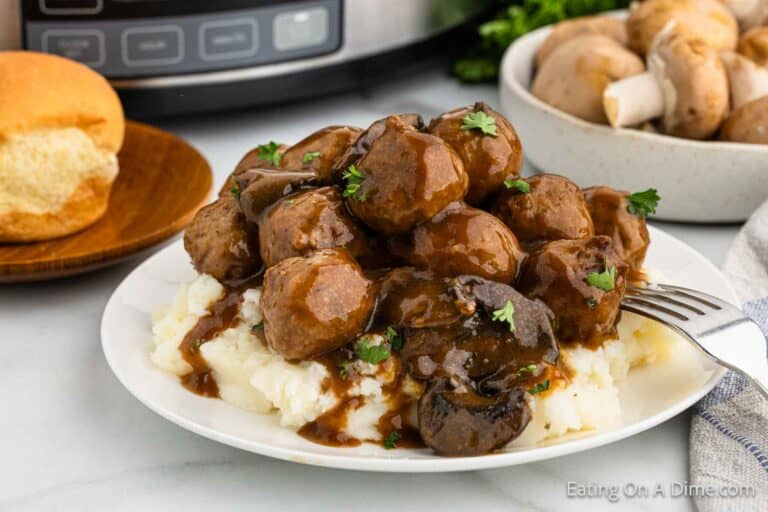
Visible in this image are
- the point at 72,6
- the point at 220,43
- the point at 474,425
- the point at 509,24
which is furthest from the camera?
the point at 509,24

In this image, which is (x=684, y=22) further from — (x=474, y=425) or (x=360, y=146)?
(x=474, y=425)

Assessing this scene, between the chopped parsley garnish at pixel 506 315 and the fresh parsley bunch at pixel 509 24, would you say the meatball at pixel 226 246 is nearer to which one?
the chopped parsley garnish at pixel 506 315

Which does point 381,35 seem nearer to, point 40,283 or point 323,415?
point 40,283

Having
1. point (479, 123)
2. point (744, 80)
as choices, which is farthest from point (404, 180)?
point (744, 80)

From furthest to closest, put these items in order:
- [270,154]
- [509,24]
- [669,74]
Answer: [509,24] → [669,74] → [270,154]

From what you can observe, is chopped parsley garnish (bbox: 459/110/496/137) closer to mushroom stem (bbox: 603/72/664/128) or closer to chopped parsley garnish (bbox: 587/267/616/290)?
chopped parsley garnish (bbox: 587/267/616/290)

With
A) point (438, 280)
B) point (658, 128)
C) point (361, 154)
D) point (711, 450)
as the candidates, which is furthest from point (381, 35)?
point (711, 450)

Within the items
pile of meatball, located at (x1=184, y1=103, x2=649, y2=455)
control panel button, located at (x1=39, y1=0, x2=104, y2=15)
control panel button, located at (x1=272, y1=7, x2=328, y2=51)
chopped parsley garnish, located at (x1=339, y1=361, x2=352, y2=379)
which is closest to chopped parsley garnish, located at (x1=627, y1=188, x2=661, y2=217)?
pile of meatball, located at (x1=184, y1=103, x2=649, y2=455)
